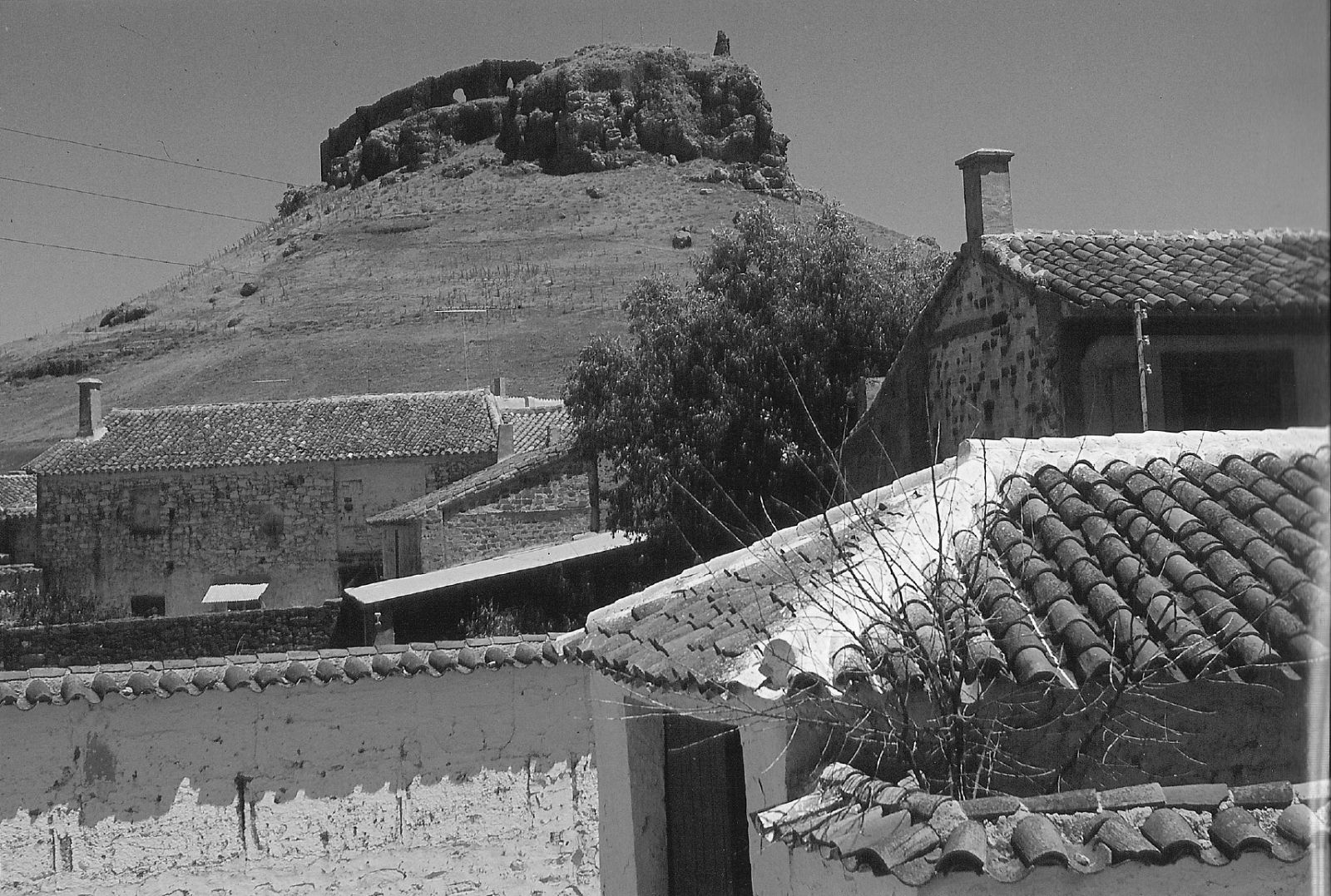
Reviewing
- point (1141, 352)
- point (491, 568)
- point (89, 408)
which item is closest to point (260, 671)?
point (1141, 352)

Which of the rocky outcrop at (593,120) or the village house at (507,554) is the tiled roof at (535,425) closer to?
the village house at (507,554)

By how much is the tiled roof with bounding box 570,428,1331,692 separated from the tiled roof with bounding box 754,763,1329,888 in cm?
56

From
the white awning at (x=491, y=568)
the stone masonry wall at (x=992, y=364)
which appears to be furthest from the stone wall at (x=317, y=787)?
the white awning at (x=491, y=568)

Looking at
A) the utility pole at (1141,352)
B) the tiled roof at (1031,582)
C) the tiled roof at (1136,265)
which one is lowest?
the tiled roof at (1031,582)

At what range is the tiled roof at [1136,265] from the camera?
1056 cm

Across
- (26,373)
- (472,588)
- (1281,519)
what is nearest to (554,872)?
(1281,519)

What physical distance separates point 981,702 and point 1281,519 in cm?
193

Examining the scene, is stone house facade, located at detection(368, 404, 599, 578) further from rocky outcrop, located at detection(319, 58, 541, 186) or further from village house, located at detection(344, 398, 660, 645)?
rocky outcrop, located at detection(319, 58, 541, 186)

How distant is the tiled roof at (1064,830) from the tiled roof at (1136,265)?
238 inches

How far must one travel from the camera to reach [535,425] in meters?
31.9

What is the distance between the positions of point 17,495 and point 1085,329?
3249 cm

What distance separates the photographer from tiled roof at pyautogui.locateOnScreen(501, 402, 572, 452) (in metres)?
30.6

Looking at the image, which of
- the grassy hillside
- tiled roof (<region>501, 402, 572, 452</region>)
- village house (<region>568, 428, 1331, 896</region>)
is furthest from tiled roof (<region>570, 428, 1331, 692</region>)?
the grassy hillside

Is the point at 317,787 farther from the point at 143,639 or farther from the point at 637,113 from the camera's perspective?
the point at 637,113
